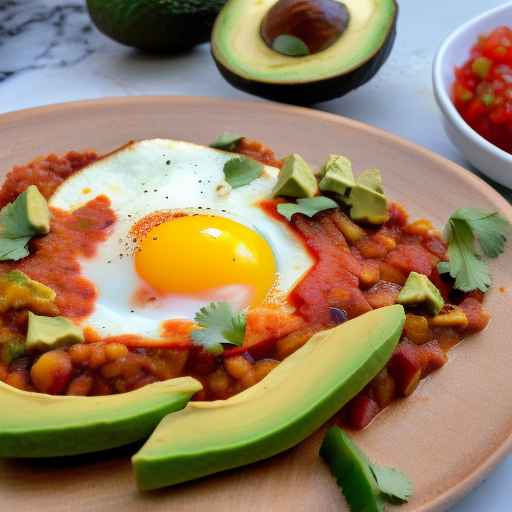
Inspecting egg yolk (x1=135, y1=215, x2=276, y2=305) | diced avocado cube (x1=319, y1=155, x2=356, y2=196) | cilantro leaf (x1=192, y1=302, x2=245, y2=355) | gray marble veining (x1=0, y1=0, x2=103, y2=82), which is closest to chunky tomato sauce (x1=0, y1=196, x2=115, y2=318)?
egg yolk (x1=135, y1=215, x2=276, y2=305)

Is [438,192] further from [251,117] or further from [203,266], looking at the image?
A: [203,266]

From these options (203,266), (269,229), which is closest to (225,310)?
(203,266)

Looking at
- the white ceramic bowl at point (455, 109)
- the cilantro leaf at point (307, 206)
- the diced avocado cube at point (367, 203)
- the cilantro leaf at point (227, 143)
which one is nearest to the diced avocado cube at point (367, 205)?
the diced avocado cube at point (367, 203)

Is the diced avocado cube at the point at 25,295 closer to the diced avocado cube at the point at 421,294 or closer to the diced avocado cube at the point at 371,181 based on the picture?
the diced avocado cube at the point at 421,294

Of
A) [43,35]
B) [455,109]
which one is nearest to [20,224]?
[455,109]

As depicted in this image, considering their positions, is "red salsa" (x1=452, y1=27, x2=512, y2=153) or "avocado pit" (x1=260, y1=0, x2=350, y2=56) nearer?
"red salsa" (x1=452, y1=27, x2=512, y2=153)

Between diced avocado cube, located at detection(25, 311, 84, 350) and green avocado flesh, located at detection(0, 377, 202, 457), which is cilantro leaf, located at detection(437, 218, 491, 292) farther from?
diced avocado cube, located at detection(25, 311, 84, 350)
